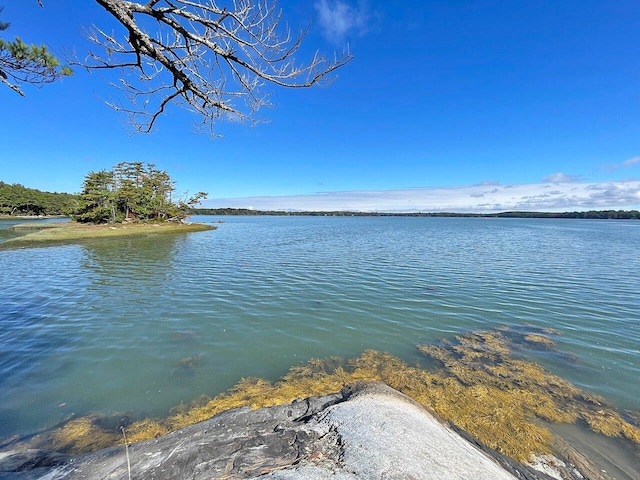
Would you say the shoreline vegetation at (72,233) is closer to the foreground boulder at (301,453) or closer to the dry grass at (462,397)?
the dry grass at (462,397)

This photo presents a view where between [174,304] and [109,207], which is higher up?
[109,207]

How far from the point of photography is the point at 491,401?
19.2ft

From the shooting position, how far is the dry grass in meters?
4.83

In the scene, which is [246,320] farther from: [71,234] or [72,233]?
[72,233]

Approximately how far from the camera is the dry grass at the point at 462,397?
4.83 metres

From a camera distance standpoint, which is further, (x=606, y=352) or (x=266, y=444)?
(x=606, y=352)

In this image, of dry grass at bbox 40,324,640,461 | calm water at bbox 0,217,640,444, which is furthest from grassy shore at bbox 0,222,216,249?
dry grass at bbox 40,324,640,461

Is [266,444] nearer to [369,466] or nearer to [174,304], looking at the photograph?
[369,466]

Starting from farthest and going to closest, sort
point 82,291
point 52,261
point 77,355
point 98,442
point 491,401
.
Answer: point 52,261 < point 82,291 < point 77,355 < point 491,401 < point 98,442

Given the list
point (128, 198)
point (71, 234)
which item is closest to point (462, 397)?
point (71, 234)

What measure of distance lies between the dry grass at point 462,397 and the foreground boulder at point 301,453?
0.96 meters

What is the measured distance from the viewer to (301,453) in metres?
Answer: 3.26

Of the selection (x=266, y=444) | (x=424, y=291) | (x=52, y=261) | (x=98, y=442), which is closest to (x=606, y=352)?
(x=424, y=291)

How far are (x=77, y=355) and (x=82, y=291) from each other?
7412 mm
